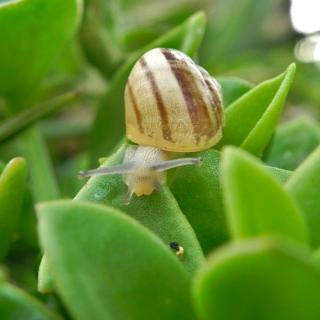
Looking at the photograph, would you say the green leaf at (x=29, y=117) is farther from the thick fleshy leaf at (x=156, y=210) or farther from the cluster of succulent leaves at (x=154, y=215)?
the thick fleshy leaf at (x=156, y=210)

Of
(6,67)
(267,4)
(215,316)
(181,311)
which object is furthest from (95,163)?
(267,4)

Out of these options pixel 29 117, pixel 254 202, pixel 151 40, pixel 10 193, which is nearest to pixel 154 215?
pixel 10 193

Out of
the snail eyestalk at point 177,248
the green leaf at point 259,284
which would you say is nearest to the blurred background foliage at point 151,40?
the snail eyestalk at point 177,248

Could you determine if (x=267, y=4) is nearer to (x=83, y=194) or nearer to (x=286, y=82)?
(x=286, y=82)

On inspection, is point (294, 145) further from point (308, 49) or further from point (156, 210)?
point (308, 49)

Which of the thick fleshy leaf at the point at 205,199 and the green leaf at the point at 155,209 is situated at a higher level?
the green leaf at the point at 155,209

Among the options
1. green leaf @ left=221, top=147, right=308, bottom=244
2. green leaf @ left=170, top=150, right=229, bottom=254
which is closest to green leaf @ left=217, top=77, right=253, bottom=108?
green leaf @ left=170, top=150, right=229, bottom=254

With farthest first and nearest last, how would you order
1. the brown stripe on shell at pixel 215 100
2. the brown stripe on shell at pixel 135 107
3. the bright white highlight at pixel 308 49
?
1. the bright white highlight at pixel 308 49
2. the brown stripe on shell at pixel 135 107
3. the brown stripe on shell at pixel 215 100
